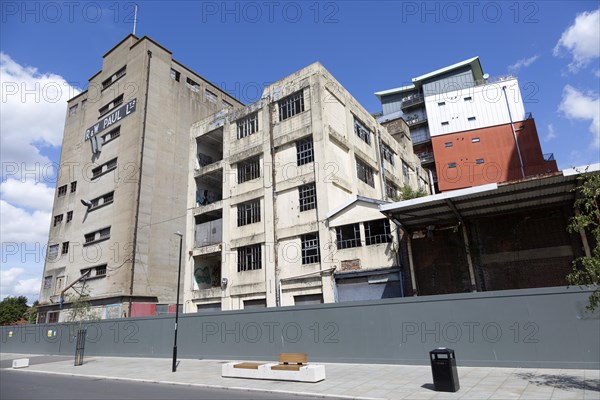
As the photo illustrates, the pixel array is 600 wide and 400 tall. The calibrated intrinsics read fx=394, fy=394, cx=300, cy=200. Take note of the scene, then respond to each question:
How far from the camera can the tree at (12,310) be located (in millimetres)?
63050

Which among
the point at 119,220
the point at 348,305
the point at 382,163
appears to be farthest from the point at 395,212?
the point at 119,220

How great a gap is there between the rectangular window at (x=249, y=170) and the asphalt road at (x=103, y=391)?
1707 centimetres

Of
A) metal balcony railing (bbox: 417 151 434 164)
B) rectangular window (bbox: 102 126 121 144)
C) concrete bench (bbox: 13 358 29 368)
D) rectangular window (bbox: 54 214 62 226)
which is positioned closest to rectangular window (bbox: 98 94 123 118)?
rectangular window (bbox: 102 126 121 144)

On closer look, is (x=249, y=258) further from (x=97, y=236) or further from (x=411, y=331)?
(x=97, y=236)

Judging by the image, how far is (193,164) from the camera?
111 feet

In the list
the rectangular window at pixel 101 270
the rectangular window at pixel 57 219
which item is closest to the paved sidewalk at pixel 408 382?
the rectangular window at pixel 101 270

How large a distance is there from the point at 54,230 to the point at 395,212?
42264 millimetres

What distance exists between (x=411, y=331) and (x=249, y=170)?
1826 centimetres

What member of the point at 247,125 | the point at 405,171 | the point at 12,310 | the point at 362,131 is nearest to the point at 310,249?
the point at 247,125

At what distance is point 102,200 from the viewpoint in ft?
133

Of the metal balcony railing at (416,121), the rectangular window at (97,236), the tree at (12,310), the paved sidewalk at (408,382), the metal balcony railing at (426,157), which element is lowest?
the paved sidewalk at (408,382)

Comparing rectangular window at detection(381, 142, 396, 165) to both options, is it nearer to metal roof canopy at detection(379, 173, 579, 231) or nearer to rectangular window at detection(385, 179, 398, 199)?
rectangular window at detection(385, 179, 398, 199)

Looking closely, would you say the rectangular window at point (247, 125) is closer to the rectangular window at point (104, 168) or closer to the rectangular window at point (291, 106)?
the rectangular window at point (291, 106)

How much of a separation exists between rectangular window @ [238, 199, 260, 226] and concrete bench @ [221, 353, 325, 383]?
14781 mm
